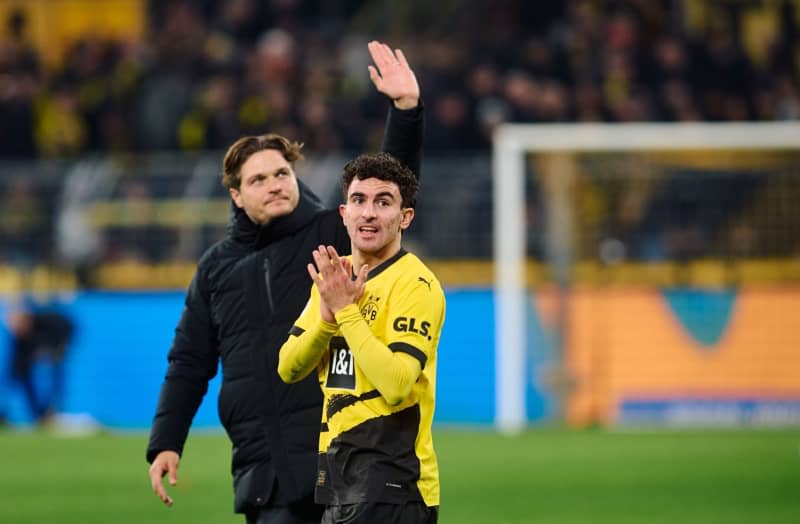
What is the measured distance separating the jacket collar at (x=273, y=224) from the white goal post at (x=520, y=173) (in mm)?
8792

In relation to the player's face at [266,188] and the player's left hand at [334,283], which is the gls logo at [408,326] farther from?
the player's face at [266,188]

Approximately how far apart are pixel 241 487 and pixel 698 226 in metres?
9.78

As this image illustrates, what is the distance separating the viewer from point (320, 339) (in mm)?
4059

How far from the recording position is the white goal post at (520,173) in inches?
552

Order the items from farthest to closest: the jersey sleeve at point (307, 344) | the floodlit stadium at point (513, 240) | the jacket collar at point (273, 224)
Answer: the floodlit stadium at point (513, 240)
the jacket collar at point (273, 224)
the jersey sleeve at point (307, 344)

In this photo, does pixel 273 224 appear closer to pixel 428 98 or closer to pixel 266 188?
pixel 266 188

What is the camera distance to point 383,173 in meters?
4.10

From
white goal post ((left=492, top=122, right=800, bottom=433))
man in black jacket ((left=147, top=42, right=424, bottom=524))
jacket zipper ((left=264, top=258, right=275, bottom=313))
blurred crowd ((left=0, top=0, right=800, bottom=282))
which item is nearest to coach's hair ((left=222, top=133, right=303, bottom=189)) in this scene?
man in black jacket ((left=147, top=42, right=424, bottom=524))

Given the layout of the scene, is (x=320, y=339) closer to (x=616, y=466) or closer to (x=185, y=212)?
(x=616, y=466)

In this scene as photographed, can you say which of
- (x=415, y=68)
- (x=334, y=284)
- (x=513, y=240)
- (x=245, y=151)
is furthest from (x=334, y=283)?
(x=415, y=68)

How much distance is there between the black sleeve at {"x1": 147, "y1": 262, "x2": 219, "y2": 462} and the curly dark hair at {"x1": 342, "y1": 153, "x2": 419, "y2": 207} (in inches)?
49.6

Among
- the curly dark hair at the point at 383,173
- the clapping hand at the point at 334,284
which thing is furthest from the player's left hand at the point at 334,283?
the curly dark hair at the point at 383,173

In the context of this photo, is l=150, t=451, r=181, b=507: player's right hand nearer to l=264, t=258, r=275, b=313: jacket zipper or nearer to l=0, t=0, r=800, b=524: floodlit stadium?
l=264, t=258, r=275, b=313: jacket zipper

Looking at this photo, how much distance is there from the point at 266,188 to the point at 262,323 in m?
0.45
